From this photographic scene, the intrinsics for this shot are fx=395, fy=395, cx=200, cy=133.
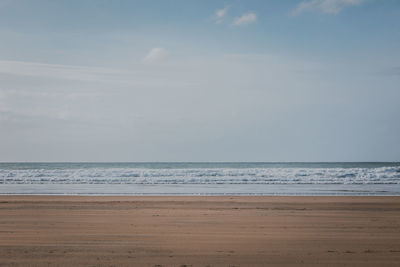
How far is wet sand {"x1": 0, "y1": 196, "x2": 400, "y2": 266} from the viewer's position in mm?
6688

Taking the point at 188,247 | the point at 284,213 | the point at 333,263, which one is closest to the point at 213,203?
the point at 284,213

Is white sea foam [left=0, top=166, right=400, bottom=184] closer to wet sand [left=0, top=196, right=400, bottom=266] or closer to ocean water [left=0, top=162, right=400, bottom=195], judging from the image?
ocean water [left=0, top=162, right=400, bottom=195]

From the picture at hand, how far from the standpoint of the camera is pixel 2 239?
8.38 metres

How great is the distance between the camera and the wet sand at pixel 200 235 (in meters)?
6.69

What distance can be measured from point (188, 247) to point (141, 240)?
117 cm

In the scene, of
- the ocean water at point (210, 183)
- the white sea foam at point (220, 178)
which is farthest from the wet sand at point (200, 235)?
the white sea foam at point (220, 178)

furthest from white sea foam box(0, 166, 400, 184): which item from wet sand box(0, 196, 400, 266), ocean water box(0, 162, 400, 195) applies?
wet sand box(0, 196, 400, 266)

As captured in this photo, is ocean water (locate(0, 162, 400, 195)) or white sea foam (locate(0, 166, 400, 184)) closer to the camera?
ocean water (locate(0, 162, 400, 195))

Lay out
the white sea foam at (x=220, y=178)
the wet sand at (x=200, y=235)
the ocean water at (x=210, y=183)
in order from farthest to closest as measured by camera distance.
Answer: the white sea foam at (x=220, y=178), the ocean water at (x=210, y=183), the wet sand at (x=200, y=235)

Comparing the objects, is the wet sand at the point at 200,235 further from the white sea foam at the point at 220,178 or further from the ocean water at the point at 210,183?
the white sea foam at the point at 220,178

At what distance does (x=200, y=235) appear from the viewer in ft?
28.5

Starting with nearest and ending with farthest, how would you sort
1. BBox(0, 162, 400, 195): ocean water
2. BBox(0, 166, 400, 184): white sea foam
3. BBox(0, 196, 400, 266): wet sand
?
BBox(0, 196, 400, 266): wet sand → BBox(0, 162, 400, 195): ocean water → BBox(0, 166, 400, 184): white sea foam

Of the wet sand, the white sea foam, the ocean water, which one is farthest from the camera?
the white sea foam

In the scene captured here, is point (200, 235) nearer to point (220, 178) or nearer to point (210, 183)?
A: point (210, 183)
